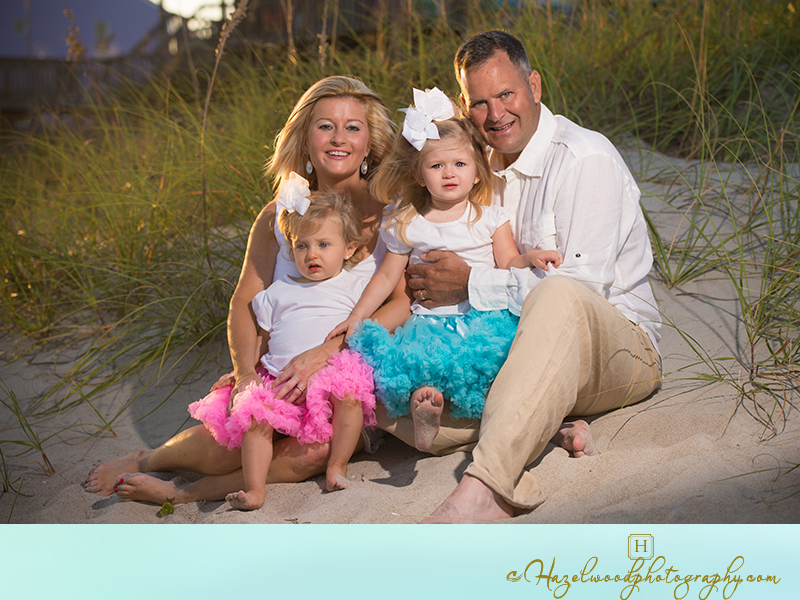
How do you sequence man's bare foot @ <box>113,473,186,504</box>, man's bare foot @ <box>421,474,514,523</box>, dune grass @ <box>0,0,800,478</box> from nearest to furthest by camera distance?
man's bare foot @ <box>421,474,514,523</box> → man's bare foot @ <box>113,473,186,504</box> → dune grass @ <box>0,0,800,478</box>

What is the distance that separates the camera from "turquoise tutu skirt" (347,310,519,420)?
215 centimetres

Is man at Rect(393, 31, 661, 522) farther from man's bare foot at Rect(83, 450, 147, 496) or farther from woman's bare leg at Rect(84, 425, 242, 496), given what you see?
man's bare foot at Rect(83, 450, 147, 496)

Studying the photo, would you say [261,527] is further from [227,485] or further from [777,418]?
[777,418]

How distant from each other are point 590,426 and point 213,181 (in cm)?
281

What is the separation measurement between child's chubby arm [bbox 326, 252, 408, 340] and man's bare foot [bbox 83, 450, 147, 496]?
1.03 m

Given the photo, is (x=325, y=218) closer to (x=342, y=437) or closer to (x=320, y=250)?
(x=320, y=250)

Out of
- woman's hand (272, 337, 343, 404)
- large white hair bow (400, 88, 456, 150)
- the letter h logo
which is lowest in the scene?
the letter h logo

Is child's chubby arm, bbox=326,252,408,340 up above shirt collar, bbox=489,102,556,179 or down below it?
below

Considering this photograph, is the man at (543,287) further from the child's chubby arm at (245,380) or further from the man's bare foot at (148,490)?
the man's bare foot at (148,490)

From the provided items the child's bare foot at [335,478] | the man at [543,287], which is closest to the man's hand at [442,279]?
the man at [543,287]

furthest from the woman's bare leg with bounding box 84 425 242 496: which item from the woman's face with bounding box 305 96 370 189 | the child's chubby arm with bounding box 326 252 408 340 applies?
the woman's face with bounding box 305 96 370 189

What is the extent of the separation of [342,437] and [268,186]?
207 centimetres

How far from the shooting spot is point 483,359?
216 cm

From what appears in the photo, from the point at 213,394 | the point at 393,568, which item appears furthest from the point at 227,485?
the point at 393,568
